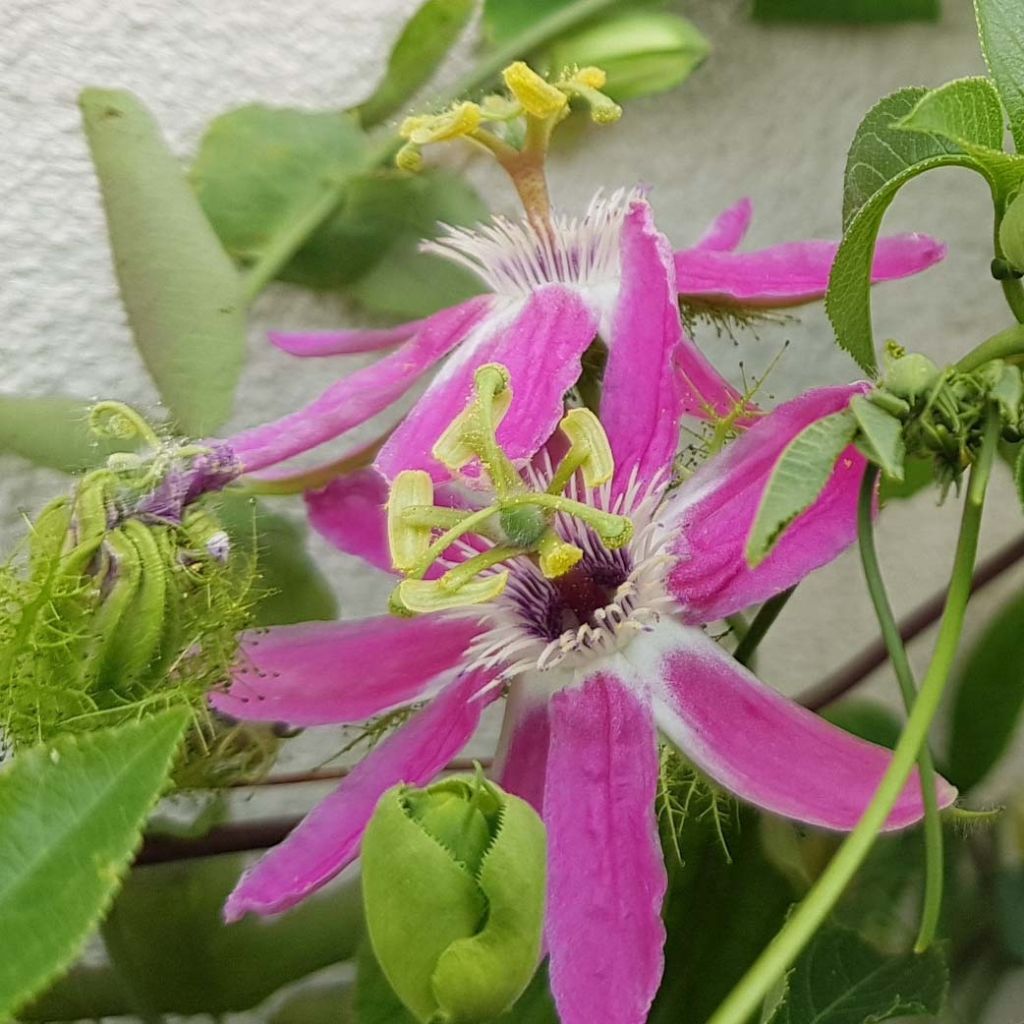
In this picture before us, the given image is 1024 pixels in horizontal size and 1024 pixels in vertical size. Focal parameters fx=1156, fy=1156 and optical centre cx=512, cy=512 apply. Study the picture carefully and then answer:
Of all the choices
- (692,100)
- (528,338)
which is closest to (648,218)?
(528,338)

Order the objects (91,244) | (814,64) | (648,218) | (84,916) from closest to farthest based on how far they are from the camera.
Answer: (84,916)
(648,218)
(91,244)
(814,64)

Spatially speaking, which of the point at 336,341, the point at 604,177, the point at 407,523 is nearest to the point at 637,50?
the point at 604,177

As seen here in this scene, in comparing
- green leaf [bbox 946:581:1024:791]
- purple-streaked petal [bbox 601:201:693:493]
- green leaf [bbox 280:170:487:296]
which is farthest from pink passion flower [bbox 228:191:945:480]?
green leaf [bbox 946:581:1024:791]

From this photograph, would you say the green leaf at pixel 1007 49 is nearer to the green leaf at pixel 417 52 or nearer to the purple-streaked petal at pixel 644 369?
the purple-streaked petal at pixel 644 369

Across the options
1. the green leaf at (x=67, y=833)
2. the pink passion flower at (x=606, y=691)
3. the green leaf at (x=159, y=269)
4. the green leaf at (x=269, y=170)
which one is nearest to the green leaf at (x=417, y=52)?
the green leaf at (x=269, y=170)

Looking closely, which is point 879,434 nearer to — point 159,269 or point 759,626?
point 759,626

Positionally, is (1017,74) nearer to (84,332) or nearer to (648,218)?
(648,218)
